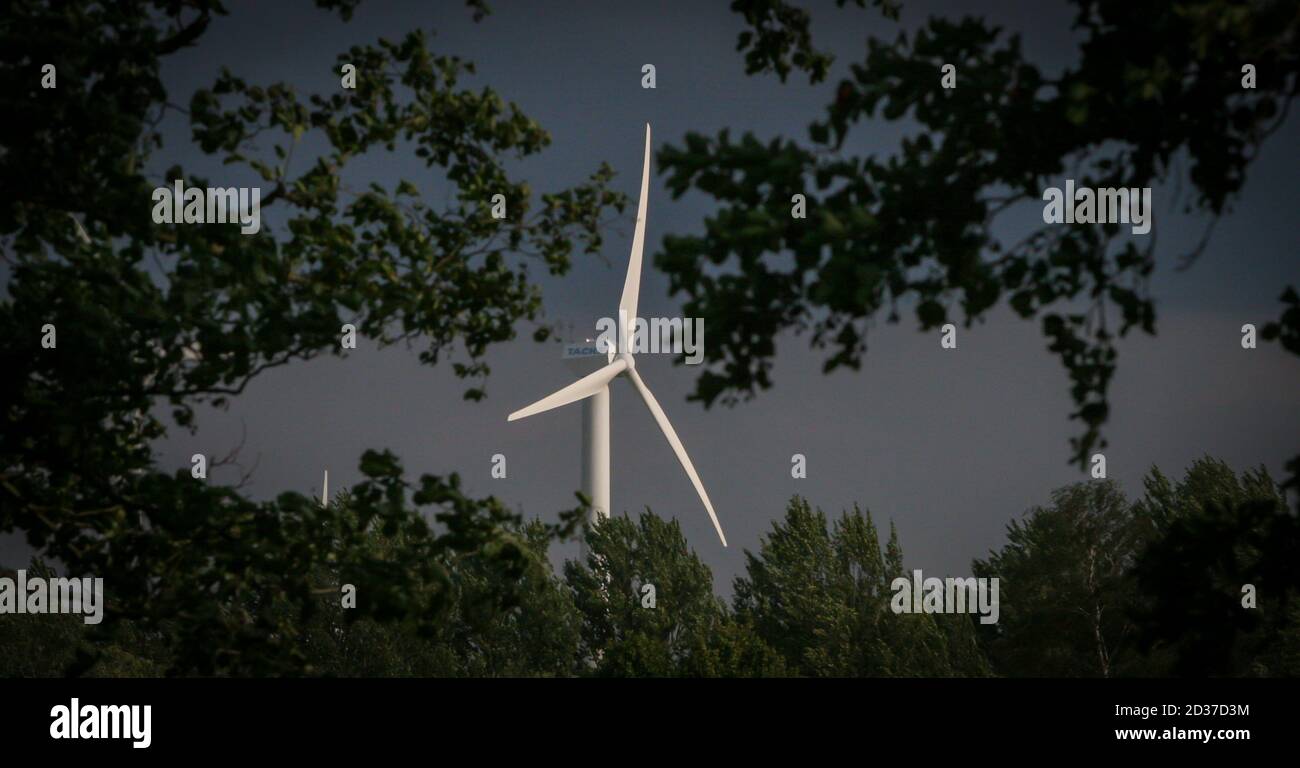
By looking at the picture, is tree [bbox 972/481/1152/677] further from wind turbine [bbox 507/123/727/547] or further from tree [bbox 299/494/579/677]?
tree [bbox 299/494/579/677]

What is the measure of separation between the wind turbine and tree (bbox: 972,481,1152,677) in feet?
50.7

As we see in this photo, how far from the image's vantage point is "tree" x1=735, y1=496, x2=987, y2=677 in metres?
69.8

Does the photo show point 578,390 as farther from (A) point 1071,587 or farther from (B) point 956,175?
(B) point 956,175

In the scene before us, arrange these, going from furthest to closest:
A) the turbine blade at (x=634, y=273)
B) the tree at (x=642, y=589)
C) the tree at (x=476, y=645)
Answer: the tree at (x=642, y=589), the tree at (x=476, y=645), the turbine blade at (x=634, y=273)

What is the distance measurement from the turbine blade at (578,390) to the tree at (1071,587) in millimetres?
23511

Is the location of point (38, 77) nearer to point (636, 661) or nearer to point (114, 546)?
point (114, 546)

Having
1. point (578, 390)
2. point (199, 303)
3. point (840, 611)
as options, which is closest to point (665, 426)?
point (578, 390)

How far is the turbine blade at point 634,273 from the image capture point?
5281 cm

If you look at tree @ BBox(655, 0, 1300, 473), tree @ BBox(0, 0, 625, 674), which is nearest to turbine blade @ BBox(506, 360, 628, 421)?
tree @ BBox(0, 0, 625, 674)
